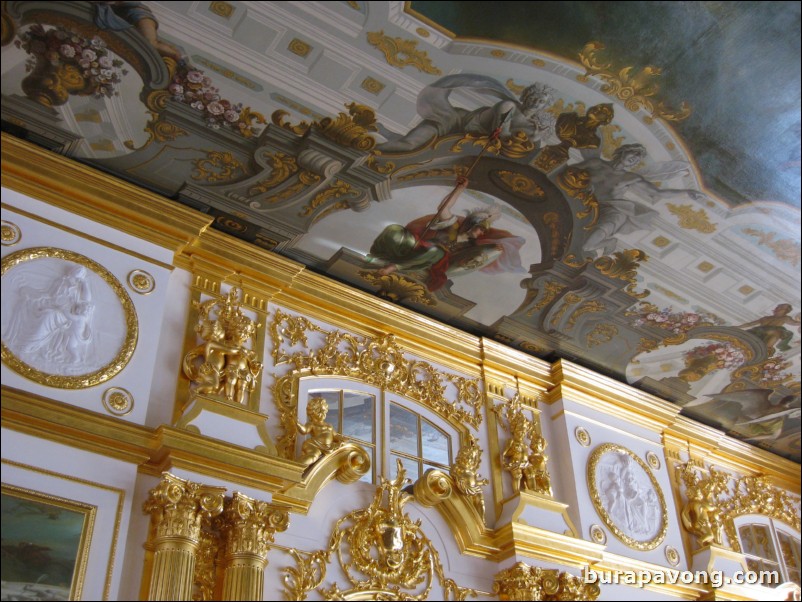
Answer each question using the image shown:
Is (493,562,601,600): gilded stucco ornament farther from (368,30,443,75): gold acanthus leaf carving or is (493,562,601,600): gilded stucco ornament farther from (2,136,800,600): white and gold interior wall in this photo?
(368,30,443,75): gold acanthus leaf carving

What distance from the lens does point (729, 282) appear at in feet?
37.2

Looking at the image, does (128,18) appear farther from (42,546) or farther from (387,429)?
(387,429)

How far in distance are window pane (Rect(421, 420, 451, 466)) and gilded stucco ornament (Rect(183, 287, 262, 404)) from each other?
241 centimetres

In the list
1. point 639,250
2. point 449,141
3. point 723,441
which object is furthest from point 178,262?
point 723,441

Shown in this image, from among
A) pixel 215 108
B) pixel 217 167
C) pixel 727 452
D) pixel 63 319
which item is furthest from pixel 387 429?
pixel 727 452

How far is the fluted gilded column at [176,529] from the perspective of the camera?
24.6 feet

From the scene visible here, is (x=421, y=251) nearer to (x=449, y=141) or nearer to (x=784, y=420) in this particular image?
(x=449, y=141)

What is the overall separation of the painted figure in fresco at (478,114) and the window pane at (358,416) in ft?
9.73

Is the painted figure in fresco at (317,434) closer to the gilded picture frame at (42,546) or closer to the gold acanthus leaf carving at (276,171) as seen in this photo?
the gold acanthus leaf carving at (276,171)

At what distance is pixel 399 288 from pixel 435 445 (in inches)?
79.6

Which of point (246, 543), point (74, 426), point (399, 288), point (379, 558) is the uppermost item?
point (399, 288)

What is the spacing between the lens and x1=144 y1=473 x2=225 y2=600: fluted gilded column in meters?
7.50

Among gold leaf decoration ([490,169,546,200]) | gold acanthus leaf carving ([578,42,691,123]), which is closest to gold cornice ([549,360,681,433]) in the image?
gold leaf decoration ([490,169,546,200])

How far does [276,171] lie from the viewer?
30.3 feet
